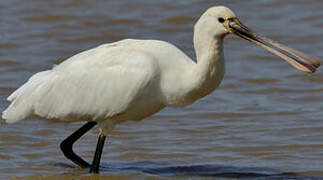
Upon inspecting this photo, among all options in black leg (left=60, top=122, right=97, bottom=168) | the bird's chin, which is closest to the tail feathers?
black leg (left=60, top=122, right=97, bottom=168)

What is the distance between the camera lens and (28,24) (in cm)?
2012

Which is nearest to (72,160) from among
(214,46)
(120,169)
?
(120,169)

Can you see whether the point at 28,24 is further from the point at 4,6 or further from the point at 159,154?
the point at 159,154

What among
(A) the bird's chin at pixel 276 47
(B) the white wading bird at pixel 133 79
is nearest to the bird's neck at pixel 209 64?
(B) the white wading bird at pixel 133 79

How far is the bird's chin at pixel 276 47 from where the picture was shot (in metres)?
11.1

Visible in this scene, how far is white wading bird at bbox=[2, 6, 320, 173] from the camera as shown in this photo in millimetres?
11023

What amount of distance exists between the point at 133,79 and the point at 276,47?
177 centimetres

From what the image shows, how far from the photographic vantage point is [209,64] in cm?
1098

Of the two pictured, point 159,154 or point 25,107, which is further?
point 159,154

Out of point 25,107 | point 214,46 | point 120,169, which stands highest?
point 214,46

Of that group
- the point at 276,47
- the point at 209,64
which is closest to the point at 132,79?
the point at 209,64

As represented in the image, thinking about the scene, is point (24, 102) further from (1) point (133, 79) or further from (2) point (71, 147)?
(1) point (133, 79)

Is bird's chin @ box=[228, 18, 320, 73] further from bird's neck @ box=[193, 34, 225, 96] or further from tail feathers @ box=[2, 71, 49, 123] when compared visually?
tail feathers @ box=[2, 71, 49, 123]

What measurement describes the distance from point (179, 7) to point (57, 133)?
7.60 metres
